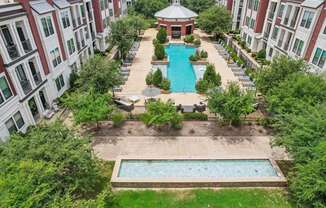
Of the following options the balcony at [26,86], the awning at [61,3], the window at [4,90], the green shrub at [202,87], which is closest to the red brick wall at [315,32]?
the green shrub at [202,87]

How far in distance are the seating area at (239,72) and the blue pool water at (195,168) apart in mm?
12671

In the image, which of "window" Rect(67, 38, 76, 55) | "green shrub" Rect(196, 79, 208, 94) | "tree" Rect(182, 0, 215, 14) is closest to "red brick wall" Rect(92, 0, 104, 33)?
"window" Rect(67, 38, 76, 55)

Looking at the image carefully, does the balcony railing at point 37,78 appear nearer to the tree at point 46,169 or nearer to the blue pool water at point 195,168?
the tree at point 46,169

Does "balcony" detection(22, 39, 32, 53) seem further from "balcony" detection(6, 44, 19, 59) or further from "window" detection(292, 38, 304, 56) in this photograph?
"window" detection(292, 38, 304, 56)

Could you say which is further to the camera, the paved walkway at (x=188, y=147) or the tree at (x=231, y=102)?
Result: the tree at (x=231, y=102)

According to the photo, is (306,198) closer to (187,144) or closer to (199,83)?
(187,144)

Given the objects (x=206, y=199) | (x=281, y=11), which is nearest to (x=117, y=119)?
(x=206, y=199)

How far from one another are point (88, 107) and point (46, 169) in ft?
27.7

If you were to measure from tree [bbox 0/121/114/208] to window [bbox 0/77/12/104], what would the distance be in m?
6.19

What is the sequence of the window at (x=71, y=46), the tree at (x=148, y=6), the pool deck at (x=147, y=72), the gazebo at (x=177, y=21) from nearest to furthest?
the pool deck at (x=147, y=72)
the window at (x=71, y=46)
the gazebo at (x=177, y=21)
the tree at (x=148, y=6)

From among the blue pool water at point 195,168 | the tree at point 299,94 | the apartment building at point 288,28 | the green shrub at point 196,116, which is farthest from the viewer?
the apartment building at point 288,28

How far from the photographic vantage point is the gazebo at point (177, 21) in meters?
50.9

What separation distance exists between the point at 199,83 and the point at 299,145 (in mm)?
14870

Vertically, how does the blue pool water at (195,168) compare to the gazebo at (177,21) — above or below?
below
